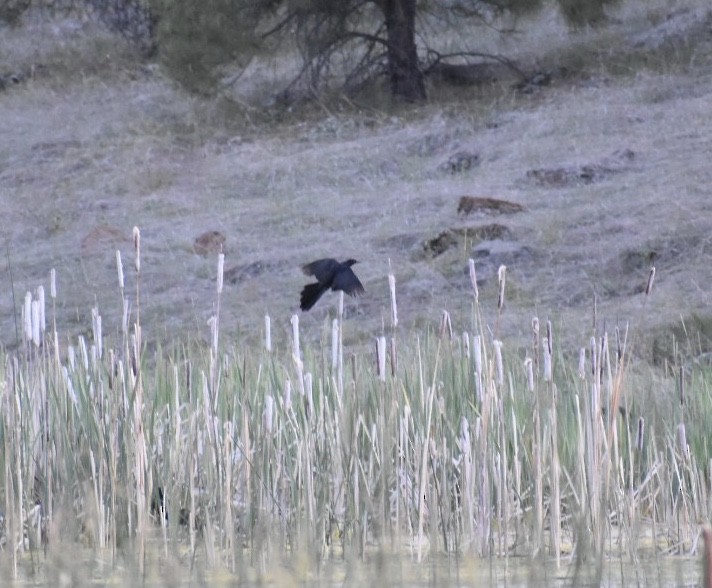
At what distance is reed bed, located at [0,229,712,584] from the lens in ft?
10.5

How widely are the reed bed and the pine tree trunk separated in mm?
13228

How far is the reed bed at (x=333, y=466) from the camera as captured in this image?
10.5 ft

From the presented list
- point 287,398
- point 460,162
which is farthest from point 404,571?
point 460,162

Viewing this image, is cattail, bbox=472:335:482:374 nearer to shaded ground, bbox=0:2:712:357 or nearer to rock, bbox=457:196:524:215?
shaded ground, bbox=0:2:712:357

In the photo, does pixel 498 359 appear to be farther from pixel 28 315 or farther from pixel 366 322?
pixel 366 322

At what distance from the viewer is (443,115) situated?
635 inches

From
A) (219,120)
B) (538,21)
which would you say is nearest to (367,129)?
(219,120)

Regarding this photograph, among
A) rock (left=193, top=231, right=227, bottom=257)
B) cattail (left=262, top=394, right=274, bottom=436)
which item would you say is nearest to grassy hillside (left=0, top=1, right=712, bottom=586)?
cattail (left=262, top=394, right=274, bottom=436)

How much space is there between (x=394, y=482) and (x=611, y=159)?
9890 mm

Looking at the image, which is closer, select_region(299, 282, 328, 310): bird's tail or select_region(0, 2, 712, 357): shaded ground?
select_region(299, 282, 328, 310): bird's tail

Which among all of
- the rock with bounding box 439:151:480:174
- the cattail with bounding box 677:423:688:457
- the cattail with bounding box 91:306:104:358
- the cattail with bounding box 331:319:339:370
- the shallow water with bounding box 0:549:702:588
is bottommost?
the shallow water with bounding box 0:549:702:588

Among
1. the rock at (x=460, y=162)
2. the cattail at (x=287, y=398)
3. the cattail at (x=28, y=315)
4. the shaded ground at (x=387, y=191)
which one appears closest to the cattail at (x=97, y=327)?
the cattail at (x=28, y=315)

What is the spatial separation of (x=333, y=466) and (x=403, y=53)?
13.8 meters

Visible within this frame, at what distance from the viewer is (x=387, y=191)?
13461mm
